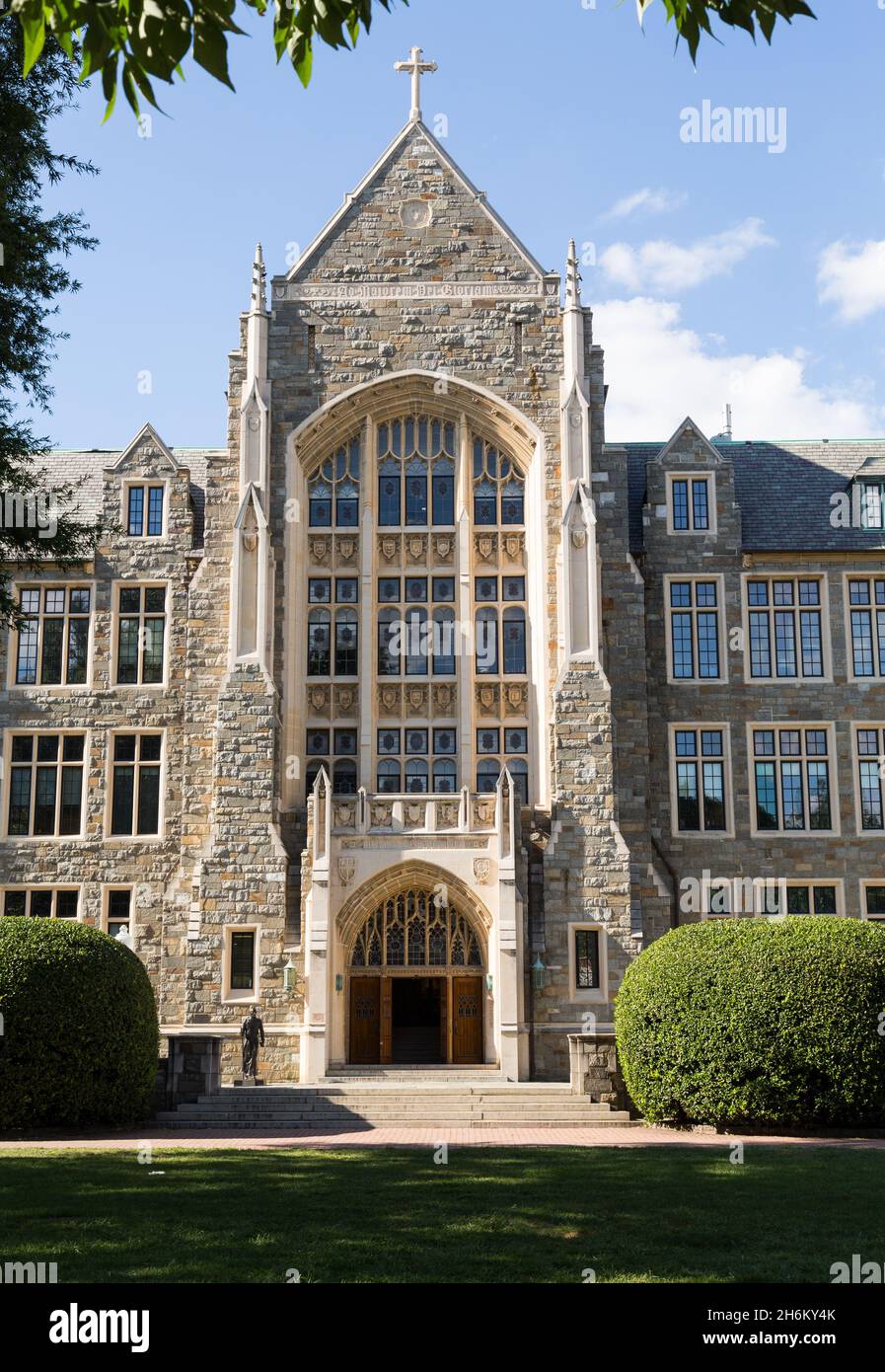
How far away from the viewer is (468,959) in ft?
93.4

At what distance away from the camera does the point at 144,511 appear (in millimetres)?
32906

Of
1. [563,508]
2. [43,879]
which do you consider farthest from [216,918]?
[563,508]

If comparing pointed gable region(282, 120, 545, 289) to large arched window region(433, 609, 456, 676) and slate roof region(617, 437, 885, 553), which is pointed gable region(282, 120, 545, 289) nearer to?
slate roof region(617, 437, 885, 553)

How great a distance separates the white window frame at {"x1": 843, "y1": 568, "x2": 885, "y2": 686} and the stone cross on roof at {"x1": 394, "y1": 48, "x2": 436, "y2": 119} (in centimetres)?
1408

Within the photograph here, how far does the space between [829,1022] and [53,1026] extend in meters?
10.6

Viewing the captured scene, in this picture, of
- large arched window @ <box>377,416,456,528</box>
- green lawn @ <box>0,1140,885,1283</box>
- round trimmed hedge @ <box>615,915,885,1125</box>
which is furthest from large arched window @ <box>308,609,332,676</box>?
green lawn @ <box>0,1140,885,1283</box>

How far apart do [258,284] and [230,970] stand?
14529 millimetres

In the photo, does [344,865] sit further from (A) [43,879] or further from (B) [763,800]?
(B) [763,800]

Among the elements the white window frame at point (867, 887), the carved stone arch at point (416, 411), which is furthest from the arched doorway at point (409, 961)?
the carved stone arch at point (416, 411)

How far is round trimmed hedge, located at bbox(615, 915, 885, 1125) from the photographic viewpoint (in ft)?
65.2

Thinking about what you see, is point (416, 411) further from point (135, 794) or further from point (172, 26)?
point (172, 26)

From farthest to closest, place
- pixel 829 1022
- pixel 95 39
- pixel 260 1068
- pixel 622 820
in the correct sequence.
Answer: pixel 622 820 → pixel 260 1068 → pixel 829 1022 → pixel 95 39

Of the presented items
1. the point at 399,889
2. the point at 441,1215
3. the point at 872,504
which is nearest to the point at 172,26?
the point at 441,1215

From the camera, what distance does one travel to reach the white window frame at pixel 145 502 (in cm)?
3269
